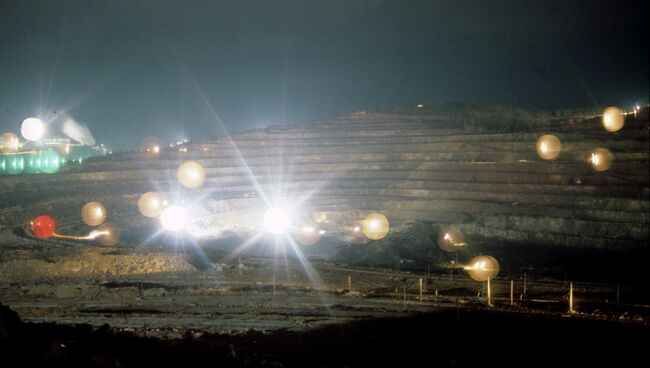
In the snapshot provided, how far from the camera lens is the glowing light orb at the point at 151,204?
4188cm

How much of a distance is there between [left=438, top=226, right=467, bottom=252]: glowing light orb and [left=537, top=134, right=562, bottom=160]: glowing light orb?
31.9 feet

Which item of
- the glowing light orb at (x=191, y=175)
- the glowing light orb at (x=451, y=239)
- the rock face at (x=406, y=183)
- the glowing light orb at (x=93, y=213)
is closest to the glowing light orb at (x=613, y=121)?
the rock face at (x=406, y=183)

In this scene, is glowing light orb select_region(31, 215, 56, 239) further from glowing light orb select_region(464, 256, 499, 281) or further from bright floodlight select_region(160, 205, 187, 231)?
glowing light orb select_region(464, 256, 499, 281)

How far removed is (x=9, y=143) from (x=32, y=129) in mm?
3400

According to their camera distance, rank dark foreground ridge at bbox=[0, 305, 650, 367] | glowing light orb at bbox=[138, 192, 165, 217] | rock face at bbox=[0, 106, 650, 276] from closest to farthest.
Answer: dark foreground ridge at bbox=[0, 305, 650, 367] → rock face at bbox=[0, 106, 650, 276] → glowing light orb at bbox=[138, 192, 165, 217]

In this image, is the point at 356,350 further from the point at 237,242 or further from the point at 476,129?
the point at 476,129

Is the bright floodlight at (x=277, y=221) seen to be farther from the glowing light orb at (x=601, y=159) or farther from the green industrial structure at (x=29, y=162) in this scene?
the green industrial structure at (x=29, y=162)

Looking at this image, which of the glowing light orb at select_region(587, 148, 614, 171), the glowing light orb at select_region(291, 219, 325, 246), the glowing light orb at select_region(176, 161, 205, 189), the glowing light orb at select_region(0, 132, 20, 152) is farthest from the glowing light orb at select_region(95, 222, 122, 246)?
the glowing light orb at select_region(587, 148, 614, 171)

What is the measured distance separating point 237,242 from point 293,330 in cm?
1931

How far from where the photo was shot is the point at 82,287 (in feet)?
66.1

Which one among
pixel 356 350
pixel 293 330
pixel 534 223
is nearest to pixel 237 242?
pixel 534 223

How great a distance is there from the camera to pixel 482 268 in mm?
25891

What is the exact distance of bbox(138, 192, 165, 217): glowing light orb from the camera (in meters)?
41.9

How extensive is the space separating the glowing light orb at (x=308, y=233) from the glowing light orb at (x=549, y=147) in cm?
1538
